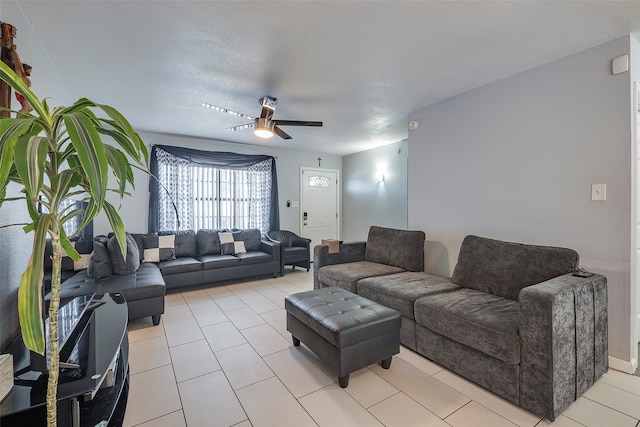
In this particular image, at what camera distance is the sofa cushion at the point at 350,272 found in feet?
10.1

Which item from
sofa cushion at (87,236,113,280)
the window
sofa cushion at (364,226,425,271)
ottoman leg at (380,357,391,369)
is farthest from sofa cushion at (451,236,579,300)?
the window

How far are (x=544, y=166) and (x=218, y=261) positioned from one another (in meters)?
4.14

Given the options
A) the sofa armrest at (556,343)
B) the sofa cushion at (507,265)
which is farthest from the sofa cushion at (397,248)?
the sofa armrest at (556,343)

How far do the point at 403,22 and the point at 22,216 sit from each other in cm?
257

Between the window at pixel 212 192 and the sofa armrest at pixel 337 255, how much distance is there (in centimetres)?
228

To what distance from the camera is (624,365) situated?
6.77 feet

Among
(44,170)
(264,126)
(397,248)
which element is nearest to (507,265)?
(397,248)

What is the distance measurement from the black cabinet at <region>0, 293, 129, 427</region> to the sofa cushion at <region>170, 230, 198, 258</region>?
266cm

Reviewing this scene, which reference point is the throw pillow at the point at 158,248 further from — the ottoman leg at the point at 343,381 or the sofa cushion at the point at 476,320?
the sofa cushion at the point at 476,320

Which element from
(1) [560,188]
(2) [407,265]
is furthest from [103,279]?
(1) [560,188]

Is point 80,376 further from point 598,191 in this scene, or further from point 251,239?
point 251,239

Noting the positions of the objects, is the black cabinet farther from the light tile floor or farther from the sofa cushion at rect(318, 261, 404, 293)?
the sofa cushion at rect(318, 261, 404, 293)

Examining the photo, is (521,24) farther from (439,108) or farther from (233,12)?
(233,12)

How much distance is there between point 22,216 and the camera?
60.6 inches
